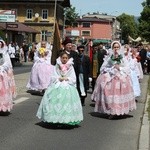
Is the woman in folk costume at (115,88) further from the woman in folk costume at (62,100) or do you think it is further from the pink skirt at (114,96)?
the woman in folk costume at (62,100)

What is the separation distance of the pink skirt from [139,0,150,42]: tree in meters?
83.4

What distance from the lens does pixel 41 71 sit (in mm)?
17500

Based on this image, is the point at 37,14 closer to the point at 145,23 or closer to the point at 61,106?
the point at 145,23

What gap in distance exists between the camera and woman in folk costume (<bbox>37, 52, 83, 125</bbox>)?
989 cm

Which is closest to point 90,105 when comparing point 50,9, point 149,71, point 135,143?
point 135,143

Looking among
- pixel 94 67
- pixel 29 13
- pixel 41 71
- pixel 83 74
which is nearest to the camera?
pixel 83 74

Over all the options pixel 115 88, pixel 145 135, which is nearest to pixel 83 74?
pixel 115 88

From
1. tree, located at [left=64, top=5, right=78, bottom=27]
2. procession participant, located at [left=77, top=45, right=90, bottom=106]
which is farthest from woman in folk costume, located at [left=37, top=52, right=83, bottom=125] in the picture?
tree, located at [left=64, top=5, right=78, bottom=27]

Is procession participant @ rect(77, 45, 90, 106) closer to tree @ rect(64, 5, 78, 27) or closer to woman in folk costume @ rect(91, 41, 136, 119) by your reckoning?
woman in folk costume @ rect(91, 41, 136, 119)

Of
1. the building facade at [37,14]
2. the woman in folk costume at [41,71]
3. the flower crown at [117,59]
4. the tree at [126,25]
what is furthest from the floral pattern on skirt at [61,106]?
the tree at [126,25]

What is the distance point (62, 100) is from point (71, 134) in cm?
73

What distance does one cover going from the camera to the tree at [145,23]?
94469 mm

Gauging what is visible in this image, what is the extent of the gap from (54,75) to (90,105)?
176 inches

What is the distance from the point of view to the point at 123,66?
39.6ft
